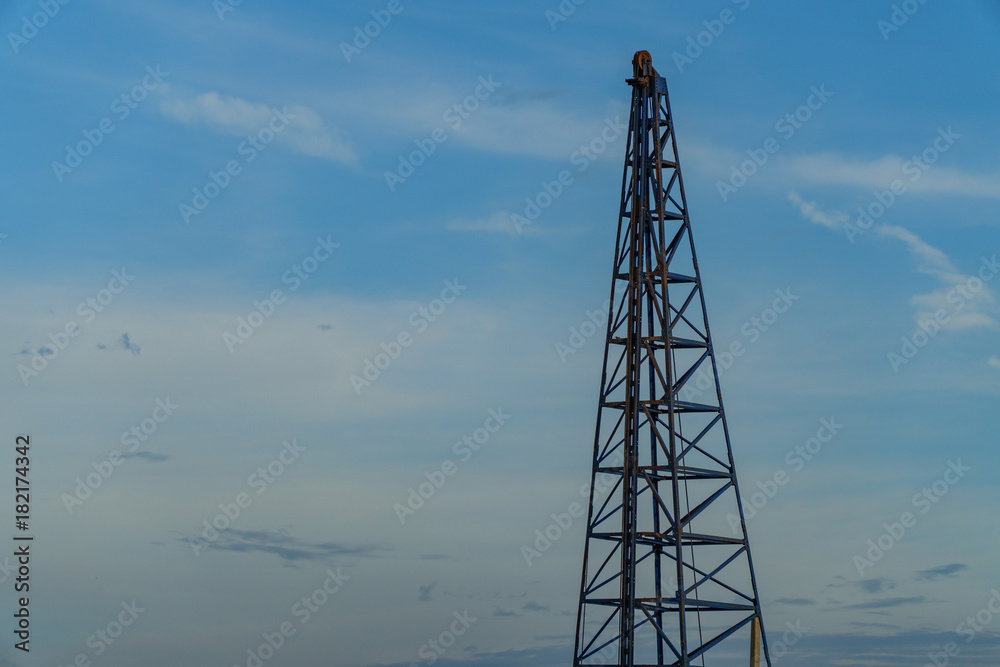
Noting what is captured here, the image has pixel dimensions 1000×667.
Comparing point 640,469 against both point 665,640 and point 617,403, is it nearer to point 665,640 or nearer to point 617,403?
point 617,403

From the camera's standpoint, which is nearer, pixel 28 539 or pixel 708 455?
pixel 28 539

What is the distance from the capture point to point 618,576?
5347 cm

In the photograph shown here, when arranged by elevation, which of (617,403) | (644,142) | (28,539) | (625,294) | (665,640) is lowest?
(665,640)

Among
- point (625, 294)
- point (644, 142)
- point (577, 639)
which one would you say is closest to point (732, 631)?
point (577, 639)

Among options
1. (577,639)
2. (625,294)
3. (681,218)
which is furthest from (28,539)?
(681,218)

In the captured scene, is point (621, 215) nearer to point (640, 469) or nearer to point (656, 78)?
point (656, 78)

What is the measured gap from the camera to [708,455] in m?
52.6

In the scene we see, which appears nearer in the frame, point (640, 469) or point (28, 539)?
point (28, 539)

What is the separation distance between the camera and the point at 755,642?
51.5m

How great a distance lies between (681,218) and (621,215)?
→ 2502mm

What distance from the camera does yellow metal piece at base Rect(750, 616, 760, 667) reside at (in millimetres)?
51062

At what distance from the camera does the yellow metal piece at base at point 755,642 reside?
5106 cm

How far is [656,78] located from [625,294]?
9.04 m

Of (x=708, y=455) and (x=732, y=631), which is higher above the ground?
(x=708, y=455)
